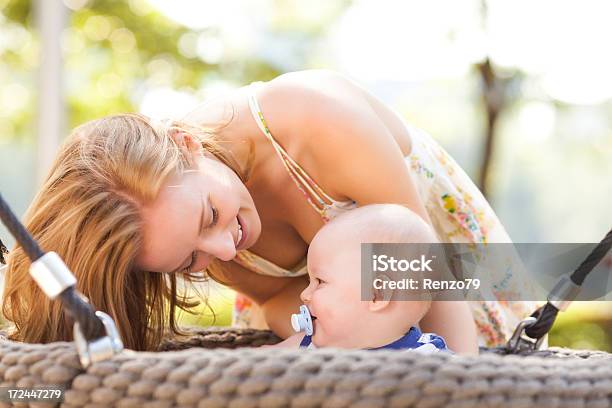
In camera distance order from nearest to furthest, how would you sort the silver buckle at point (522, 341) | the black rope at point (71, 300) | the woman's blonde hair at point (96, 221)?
the black rope at point (71, 300) < the woman's blonde hair at point (96, 221) < the silver buckle at point (522, 341)

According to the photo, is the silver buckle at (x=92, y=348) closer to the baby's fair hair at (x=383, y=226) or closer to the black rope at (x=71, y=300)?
the black rope at (x=71, y=300)

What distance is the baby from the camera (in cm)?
98

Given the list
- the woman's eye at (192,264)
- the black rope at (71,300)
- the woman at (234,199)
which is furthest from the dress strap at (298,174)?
the black rope at (71,300)

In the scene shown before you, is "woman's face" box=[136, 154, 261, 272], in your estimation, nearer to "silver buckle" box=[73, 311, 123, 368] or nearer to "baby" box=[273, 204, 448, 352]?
"baby" box=[273, 204, 448, 352]

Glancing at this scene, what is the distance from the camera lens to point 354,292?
97cm

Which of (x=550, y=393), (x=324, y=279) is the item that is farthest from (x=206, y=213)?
(x=550, y=393)

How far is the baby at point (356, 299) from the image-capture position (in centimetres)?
98

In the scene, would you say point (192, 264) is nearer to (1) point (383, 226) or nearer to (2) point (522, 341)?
(1) point (383, 226)

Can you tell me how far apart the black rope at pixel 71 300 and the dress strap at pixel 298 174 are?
0.54 meters

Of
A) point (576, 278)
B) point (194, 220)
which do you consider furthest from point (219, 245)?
point (576, 278)

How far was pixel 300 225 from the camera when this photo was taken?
1.26 m

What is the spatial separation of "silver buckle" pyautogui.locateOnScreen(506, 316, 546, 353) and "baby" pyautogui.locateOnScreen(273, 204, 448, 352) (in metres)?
0.16

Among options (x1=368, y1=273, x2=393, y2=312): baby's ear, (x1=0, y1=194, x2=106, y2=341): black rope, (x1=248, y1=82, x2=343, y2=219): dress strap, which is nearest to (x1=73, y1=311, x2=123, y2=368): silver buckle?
(x1=0, y1=194, x2=106, y2=341): black rope

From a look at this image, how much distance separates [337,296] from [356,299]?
3 centimetres
